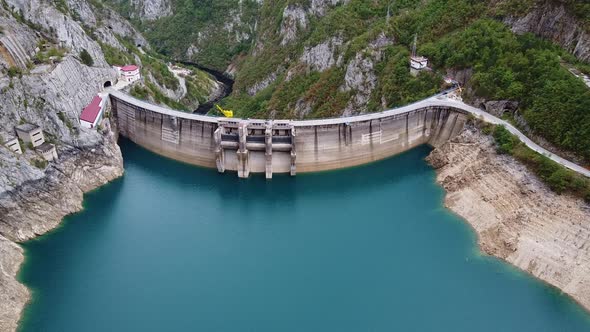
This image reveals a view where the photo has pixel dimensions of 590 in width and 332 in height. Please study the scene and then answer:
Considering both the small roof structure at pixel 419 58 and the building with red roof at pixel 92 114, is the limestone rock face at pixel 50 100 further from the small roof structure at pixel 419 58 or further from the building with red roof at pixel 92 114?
the small roof structure at pixel 419 58

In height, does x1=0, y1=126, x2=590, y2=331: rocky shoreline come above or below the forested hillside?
below

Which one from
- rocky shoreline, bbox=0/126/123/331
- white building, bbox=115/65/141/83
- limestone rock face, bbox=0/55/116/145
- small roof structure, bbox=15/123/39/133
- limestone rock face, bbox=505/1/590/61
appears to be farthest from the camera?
white building, bbox=115/65/141/83

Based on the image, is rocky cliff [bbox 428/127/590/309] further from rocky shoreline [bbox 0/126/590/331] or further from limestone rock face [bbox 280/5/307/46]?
limestone rock face [bbox 280/5/307/46]

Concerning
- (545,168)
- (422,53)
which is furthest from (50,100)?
(545,168)

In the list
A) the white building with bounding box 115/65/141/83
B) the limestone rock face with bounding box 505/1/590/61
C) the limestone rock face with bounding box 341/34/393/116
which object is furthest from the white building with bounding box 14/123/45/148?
the limestone rock face with bounding box 505/1/590/61

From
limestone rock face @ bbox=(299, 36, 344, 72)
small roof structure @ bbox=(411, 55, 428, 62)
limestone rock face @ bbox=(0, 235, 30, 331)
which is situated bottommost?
limestone rock face @ bbox=(0, 235, 30, 331)

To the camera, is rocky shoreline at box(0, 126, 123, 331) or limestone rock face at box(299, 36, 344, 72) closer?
rocky shoreline at box(0, 126, 123, 331)

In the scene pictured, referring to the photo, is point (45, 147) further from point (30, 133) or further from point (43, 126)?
point (43, 126)

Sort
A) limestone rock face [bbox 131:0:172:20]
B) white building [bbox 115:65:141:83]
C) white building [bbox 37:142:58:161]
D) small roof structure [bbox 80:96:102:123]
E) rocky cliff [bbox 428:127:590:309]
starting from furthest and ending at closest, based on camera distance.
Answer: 1. limestone rock face [bbox 131:0:172:20]
2. white building [bbox 115:65:141:83]
3. small roof structure [bbox 80:96:102:123]
4. white building [bbox 37:142:58:161]
5. rocky cliff [bbox 428:127:590:309]
